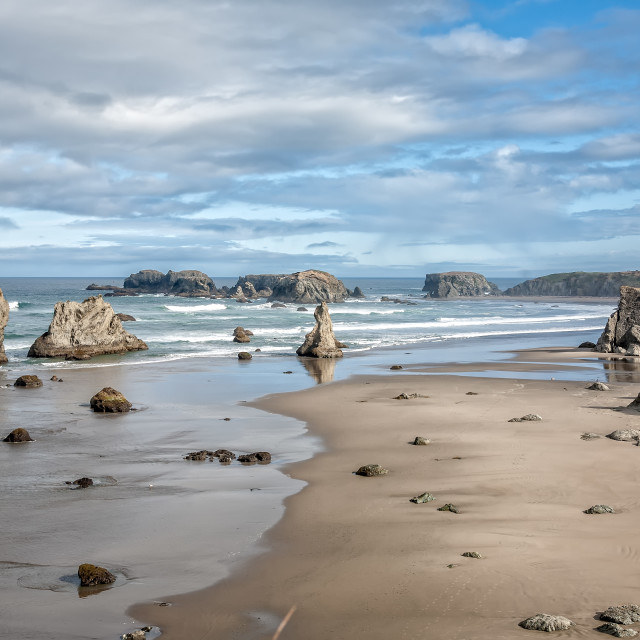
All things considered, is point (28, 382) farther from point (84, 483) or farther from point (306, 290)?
point (306, 290)

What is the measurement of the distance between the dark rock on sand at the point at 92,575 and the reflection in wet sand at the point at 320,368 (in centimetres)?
2413

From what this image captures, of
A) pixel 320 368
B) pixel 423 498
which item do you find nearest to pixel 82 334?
pixel 320 368

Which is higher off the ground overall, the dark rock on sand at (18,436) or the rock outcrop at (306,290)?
the rock outcrop at (306,290)

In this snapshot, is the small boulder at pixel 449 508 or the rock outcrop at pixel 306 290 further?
the rock outcrop at pixel 306 290

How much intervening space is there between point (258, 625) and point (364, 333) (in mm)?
58372

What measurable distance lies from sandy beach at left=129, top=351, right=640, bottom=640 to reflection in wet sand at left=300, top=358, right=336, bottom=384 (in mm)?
12973

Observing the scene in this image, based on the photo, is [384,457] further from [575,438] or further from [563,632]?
[563,632]

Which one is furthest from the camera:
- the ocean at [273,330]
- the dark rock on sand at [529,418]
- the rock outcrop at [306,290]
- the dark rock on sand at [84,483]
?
the rock outcrop at [306,290]

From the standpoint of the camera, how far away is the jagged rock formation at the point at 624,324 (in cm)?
4551

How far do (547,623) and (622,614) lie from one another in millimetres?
953

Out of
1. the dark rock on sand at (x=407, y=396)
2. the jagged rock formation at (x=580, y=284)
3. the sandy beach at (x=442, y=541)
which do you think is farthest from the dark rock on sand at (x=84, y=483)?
the jagged rock formation at (x=580, y=284)

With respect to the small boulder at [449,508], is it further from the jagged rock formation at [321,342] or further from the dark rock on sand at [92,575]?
the jagged rock formation at [321,342]

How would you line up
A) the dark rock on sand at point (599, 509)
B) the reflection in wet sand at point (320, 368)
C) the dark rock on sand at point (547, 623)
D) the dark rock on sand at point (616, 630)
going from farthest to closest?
the reflection in wet sand at point (320, 368) < the dark rock on sand at point (599, 509) < the dark rock on sand at point (547, 623) < the dark rock on sand at point (616, 630)

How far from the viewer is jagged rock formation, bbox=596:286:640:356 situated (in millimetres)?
45509
